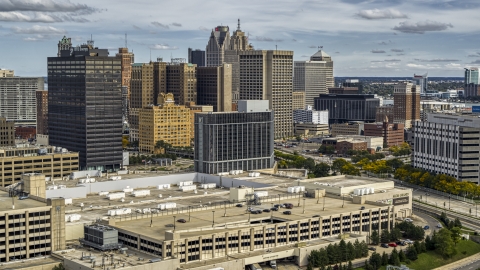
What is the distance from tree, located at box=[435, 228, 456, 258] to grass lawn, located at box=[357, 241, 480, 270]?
2.66 ft

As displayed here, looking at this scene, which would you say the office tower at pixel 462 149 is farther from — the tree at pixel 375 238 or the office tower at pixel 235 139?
the tree at pixel 375 238

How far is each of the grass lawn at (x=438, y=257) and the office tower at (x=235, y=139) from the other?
63002 millimetres

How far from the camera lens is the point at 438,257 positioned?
424 ft

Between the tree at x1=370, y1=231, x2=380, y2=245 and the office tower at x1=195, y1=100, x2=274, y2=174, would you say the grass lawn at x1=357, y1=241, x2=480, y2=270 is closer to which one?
the tree at x1=370, y1=231, x2=380, y2=245

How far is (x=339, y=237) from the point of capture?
128m

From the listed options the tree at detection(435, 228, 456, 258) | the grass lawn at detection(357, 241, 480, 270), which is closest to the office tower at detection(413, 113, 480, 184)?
the grass lawn at detection(357, 241, 480, 270)

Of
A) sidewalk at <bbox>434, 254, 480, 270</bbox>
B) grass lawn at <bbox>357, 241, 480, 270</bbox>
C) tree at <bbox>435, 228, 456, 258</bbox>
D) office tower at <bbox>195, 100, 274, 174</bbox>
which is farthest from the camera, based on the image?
office tower at <bbox>195, 100, 274, 174</bbox>

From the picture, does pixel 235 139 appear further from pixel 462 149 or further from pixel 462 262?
pixel 462 262

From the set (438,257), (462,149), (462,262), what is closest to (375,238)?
(438,257)

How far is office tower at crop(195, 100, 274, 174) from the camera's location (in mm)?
183125

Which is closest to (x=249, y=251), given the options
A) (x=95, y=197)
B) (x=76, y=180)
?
(x=95, y=197)

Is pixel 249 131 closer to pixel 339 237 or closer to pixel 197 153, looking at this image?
pixel 197 153

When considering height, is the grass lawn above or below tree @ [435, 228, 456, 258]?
below

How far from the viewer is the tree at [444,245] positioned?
12950cm
